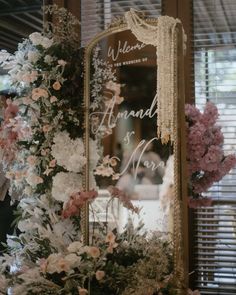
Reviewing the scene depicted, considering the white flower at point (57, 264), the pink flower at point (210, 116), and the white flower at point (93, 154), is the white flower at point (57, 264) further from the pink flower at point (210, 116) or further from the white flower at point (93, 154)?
the pink flower at point (210, 116)

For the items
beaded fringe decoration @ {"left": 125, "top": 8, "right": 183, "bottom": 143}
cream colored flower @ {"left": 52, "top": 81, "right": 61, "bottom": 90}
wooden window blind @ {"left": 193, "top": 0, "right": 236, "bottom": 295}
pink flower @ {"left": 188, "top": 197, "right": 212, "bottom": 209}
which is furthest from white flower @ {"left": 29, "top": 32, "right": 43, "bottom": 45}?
pink flower @ {"left": 188, "top": 197, "right": 212, "bottom": 209}

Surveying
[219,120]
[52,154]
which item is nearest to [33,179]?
[52,154]

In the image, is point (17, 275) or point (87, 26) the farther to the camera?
point (87, 26)

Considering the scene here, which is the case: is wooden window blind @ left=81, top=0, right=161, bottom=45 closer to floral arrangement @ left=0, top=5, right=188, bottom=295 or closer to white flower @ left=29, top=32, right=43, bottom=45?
floral arrangement @ left=0, top=5, right=188, bottom=295

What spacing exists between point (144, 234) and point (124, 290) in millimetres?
264

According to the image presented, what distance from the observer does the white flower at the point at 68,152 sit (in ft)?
7.09

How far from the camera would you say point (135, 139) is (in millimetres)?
2082

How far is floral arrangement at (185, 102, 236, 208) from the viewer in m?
2.10

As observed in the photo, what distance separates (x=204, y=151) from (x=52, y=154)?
0.67 m

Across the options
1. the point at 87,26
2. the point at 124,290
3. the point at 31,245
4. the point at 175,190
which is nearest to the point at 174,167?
the point at 175,190

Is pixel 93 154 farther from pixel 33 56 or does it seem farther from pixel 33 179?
pixel 33 56

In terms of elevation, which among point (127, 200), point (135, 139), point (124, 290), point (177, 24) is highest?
point (177, 24)

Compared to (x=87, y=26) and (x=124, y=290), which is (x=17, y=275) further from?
(x=87, y=26)

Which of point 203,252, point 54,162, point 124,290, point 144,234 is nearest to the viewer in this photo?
point 124,290
